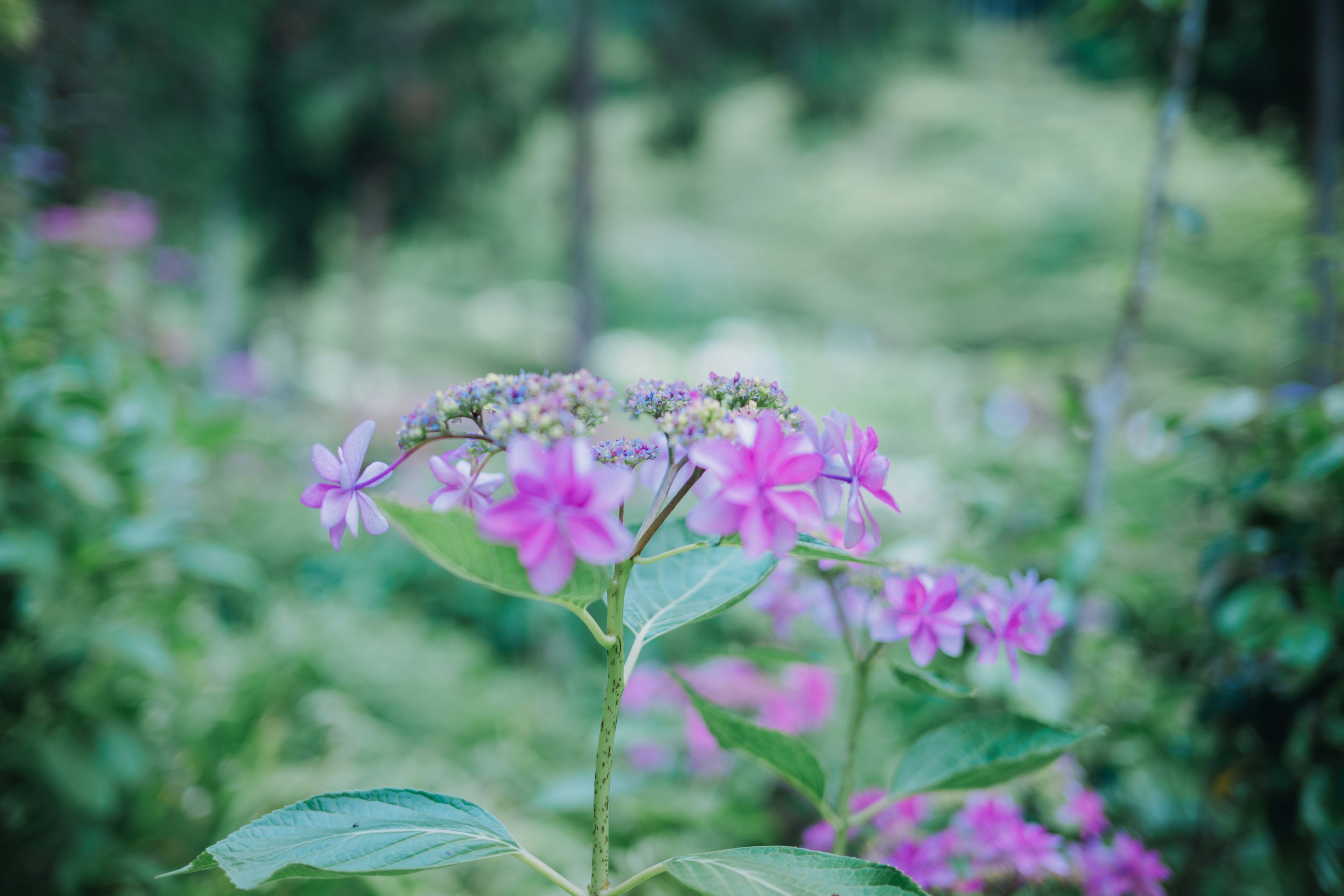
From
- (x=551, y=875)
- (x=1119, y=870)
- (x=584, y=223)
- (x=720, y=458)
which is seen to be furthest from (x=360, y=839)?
(x=584, y=223)

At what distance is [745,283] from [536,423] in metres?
15.2

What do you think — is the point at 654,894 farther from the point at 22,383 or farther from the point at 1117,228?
the point at 1117,228

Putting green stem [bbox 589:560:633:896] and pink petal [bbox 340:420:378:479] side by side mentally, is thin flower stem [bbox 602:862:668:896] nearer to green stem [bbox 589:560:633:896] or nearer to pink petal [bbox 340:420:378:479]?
green stem [bbox 589:560:633:896]

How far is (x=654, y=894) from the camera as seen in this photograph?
123cm

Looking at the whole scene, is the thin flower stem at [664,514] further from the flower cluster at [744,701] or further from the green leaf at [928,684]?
the flower cluster at [744,701]

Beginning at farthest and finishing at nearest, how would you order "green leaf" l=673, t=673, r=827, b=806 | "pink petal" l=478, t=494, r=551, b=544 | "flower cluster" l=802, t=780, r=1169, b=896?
1. "flower cluster" l=802, t=780, r=1169, b=896
2. "green leaf" l=673, t=673, r=827, b=806
3. "pink petal" l=478, t=494, r=551, b=544

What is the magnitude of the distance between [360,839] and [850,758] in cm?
42

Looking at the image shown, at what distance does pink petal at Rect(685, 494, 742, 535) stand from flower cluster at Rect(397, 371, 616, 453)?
0.30 feet

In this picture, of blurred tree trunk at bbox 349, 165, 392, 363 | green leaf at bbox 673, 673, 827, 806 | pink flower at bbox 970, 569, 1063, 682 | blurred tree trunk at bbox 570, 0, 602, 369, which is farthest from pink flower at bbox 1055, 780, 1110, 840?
blurred tree trunk at bbox 349, 165, 392, 363

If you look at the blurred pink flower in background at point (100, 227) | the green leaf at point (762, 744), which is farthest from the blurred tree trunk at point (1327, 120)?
the blurred pink flower in background at point (100, 227)

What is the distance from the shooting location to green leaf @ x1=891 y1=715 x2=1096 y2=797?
52cm

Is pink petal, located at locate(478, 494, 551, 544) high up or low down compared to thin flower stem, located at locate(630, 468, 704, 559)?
up

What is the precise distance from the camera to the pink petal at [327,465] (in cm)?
44

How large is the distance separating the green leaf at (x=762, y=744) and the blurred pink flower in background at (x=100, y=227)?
2855 millimetres
